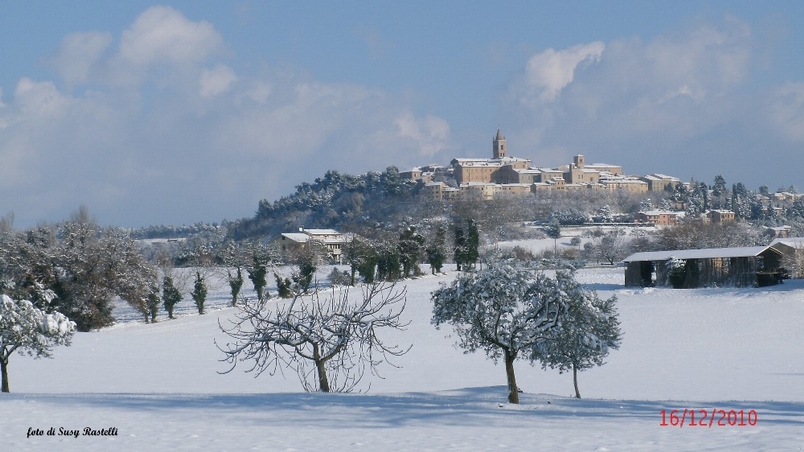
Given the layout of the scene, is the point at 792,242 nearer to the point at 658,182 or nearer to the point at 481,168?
the point at 481,168

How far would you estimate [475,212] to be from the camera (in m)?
121

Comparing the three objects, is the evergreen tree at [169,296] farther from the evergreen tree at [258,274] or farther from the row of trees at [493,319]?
the row of trees at [493,319]

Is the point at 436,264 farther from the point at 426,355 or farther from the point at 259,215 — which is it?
the point at 259,215

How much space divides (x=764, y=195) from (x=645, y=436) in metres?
188

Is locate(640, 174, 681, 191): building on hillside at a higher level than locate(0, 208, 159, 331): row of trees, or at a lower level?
higher

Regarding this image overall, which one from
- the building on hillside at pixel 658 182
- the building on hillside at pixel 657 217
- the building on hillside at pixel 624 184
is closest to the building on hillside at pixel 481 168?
the building on hillside at pixel 624 184

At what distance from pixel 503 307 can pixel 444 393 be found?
10.3 feet

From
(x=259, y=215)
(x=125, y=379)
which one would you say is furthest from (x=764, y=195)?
(x=125, y=379)

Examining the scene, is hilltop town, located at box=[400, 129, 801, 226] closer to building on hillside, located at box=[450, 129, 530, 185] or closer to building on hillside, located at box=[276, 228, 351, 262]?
building on hillside, located at box=[450, 129, 530, 185]

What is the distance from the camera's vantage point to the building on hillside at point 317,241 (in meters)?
85.9

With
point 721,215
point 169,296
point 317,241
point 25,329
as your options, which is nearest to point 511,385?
point 25,329

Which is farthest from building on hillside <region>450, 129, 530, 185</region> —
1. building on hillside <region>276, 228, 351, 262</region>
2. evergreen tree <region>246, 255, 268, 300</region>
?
evergreen tree <region>246, 255, 268, 300</region>

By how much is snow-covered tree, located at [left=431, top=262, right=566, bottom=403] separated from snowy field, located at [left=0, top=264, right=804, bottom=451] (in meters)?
1.27

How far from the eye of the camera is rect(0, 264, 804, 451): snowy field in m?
11.4
